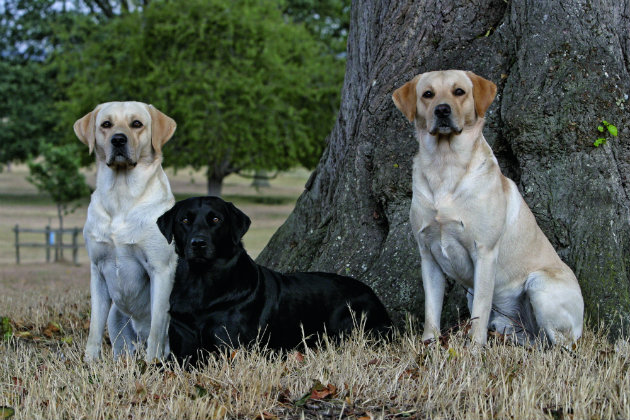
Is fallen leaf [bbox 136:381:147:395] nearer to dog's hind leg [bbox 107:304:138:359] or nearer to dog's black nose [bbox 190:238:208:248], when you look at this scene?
dog's black nose [bbox 190:238:208:248]

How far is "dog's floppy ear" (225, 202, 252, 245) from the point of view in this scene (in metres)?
5.02

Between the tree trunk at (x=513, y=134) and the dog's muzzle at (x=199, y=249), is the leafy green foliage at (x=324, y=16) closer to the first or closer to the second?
the tree trunk at (x=513, y=134)

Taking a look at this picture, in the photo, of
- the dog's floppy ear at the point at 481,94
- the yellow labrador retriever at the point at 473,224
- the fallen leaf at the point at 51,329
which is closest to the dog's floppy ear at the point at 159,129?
the yellow labrador retriever at the point at 473,224

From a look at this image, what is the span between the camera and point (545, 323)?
5.11m

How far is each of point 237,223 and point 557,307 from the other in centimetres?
222

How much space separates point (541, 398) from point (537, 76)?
2872 mm

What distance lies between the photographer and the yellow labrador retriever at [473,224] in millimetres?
4953

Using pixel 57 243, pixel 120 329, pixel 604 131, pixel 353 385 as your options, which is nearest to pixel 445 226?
pixel 353 385

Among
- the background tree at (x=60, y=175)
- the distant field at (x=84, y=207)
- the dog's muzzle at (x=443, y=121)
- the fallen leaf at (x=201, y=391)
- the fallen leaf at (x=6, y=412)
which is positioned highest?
the dog's muzzle at (x=443, y=121)

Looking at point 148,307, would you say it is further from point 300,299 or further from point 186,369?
point 300,299

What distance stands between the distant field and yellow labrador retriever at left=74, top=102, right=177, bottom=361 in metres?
13.8

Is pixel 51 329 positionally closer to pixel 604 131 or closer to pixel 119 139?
pixel 119 139

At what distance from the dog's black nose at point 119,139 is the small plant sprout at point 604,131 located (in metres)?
3.50

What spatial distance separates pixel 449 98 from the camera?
5.00 m
